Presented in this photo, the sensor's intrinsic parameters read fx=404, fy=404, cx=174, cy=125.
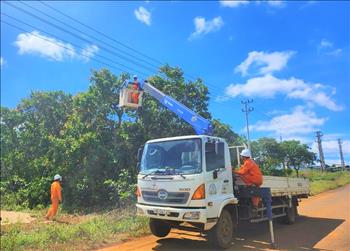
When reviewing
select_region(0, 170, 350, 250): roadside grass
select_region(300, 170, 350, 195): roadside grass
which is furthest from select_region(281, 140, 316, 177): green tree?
select_region(0, 170, 350, 250): roadside grass

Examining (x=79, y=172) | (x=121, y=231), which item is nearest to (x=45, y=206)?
(x=79, y=172)

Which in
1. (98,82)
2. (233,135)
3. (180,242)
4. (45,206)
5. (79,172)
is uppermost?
(98,82)

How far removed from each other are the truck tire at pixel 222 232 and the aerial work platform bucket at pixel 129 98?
18.9 ft

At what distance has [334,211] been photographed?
1728 cm

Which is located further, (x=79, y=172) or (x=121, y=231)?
(x=79, y=172)

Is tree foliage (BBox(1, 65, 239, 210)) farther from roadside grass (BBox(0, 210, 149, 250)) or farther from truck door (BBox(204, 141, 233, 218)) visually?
truck door (BBox(204, 141, 233, 218))

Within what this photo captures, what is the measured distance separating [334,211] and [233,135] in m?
11.6

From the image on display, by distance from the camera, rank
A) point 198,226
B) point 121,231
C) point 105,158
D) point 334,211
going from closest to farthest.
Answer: point 198,226, point 121,231, point 334,211, point 105,158

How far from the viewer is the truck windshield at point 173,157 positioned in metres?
9.28

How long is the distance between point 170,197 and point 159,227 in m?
1.74

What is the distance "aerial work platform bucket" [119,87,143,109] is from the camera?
13906 millimetres

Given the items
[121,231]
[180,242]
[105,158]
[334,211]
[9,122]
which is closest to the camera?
[180,242]

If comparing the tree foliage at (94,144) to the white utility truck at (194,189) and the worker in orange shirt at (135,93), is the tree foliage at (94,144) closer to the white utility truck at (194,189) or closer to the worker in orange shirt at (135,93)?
the worker in orange shirt at (135,93)

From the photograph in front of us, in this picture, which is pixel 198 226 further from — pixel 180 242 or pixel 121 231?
pixel 121 231
